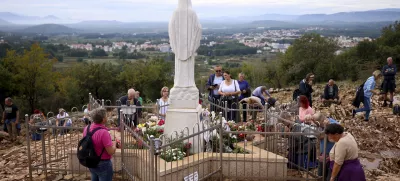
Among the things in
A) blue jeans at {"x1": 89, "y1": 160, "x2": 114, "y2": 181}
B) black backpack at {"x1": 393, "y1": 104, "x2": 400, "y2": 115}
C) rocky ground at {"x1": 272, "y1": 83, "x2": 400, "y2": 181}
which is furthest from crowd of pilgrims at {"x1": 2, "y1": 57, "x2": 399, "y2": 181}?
black backpack at {"x1": 393, "y1": 104, "x2": 400, "y2": 115}

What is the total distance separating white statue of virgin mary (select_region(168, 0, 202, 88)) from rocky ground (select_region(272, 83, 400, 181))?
12.6ft

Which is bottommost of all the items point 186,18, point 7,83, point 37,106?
point 37,106

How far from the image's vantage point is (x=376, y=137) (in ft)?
29.3

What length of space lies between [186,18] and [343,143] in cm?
325

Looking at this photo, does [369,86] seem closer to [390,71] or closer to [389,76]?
[390,71]

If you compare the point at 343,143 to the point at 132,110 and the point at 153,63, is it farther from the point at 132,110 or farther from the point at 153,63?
the point at 153,63

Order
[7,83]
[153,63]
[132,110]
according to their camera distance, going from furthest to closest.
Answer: [153,63], [7,83], [132,110]

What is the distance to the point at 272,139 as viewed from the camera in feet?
22.7

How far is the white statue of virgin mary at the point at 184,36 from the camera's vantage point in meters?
6.02

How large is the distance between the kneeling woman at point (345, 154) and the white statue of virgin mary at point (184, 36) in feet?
8.96

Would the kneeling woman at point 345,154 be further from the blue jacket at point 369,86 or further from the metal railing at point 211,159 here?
the blue jacket at point 369,86

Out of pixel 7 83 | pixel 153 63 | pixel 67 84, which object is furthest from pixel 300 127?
pixel 153 63

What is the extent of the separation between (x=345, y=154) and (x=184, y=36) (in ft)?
10.5

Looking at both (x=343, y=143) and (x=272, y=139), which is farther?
(x=272, y=139)
